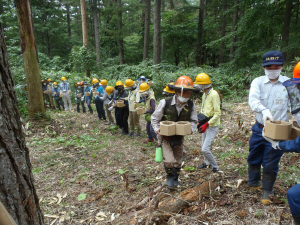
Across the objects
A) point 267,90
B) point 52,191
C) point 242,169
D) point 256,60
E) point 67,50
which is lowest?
point 52,191

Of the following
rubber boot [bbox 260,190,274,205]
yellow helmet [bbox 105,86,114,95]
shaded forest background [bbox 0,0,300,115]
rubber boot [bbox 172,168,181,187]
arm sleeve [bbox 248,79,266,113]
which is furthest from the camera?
shaded forest background [bbox 0,0,300,115]

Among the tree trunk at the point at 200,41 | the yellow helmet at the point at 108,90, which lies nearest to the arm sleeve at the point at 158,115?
the yellow helmet at the point at 108,90

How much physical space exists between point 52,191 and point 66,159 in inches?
58.8

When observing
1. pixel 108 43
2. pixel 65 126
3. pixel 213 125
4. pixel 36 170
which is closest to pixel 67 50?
pixel 108 43

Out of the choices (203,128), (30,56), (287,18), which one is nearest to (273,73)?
(203,128)

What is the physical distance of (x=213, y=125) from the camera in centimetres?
429

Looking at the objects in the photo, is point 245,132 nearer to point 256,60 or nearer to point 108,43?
point 256,60

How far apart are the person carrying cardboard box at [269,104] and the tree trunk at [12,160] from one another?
2992 mm

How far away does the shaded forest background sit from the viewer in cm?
1055

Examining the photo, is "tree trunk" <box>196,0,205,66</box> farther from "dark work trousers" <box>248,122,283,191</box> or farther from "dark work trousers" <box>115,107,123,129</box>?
"dark work trousers" <box>248,122,283,191</box>

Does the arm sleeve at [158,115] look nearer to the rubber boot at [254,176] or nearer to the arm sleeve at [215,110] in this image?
the arm sleeve at [215,110]

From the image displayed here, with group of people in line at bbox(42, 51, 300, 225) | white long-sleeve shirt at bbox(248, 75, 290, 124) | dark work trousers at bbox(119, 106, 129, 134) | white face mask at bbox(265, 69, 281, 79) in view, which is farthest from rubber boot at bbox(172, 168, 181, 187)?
dark work trousers at bbox(119, 106, 129, 134)

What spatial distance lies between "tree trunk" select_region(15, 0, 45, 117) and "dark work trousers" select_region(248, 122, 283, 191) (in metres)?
7.36

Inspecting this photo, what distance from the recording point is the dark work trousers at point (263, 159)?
3.09 metres
